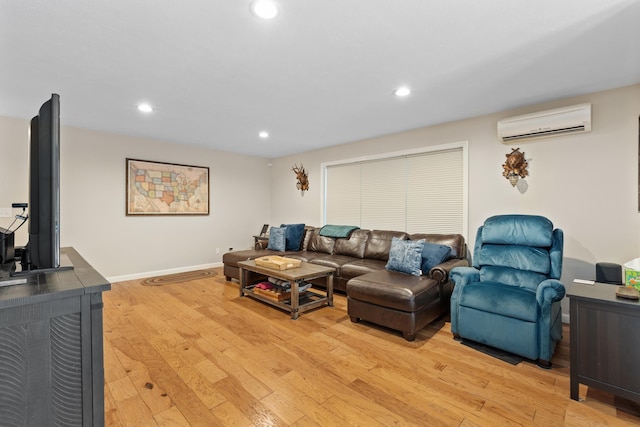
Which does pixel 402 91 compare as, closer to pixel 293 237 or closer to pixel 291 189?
pixel 293 237

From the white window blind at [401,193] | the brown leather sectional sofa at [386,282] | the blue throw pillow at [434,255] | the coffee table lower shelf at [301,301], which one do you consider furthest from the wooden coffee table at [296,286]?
the white window blind at [401,193]

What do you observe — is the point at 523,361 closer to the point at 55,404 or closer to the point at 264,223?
the point at 55,404

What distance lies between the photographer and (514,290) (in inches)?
95.5

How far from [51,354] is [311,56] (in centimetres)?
230

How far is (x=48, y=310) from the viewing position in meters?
1.08

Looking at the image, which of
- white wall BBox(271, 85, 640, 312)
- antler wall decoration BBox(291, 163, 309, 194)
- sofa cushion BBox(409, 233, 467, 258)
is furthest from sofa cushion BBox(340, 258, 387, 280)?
antler wall decoration BBox(291, 163, 309, 194)

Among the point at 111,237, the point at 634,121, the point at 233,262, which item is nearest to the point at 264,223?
the point at 233,262

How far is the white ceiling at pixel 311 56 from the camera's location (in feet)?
5.70

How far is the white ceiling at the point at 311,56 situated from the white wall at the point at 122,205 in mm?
766

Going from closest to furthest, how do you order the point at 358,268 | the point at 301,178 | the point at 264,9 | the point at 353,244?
the point at 264,9
the point at 358,268
the point at 353,244
the point at 301,178

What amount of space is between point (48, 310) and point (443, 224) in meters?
4.05

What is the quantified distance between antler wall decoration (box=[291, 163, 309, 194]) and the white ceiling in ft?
7.62

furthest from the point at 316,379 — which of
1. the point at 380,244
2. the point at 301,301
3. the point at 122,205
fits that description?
the point at 122,205

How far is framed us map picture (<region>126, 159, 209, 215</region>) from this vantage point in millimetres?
4758
